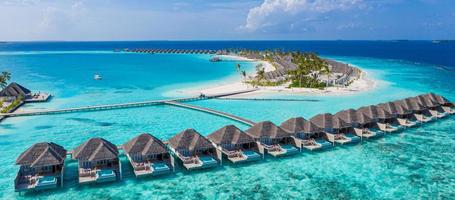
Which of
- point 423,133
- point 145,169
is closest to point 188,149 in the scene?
point 145,169

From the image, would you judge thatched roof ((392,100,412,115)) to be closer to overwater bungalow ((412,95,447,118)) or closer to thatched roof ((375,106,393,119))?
thatched roof ((375,106,393,119))

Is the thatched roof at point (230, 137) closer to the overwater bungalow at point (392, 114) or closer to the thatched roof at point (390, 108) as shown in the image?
the overwater bungalow at point (392, 114)

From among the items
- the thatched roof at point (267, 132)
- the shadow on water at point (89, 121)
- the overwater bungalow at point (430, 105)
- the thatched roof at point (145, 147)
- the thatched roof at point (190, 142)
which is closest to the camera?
the thatched roof at point (145, 147)

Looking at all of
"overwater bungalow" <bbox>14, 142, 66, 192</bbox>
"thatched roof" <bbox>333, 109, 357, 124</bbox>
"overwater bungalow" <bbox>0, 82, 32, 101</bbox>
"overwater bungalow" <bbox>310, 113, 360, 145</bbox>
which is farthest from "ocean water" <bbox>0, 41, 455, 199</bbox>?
"overwater bungalow" <bbox>0, 82, 32, 101</bbox>

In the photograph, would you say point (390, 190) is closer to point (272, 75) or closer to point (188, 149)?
point (188, 149)

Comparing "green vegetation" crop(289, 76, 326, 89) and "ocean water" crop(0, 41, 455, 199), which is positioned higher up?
"green vegetation" crop(289, 76, 326, 89)

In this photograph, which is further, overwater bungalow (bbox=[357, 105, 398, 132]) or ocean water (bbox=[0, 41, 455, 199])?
overwater bungalow (bbox=[357, 105, 398, 132])

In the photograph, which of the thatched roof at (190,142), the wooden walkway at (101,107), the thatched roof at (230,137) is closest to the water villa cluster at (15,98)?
the wooden walkway at (101,107)
